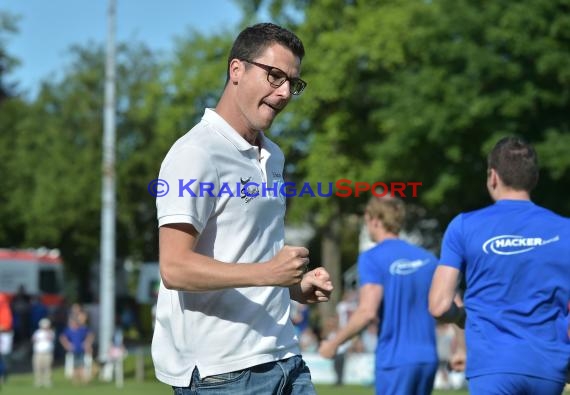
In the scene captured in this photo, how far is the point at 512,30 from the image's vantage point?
3092cm

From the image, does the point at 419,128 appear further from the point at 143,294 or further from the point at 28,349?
the point at 143,294

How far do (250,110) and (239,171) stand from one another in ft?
0.80

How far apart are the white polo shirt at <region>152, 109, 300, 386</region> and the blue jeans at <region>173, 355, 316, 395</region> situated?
3 centimetres

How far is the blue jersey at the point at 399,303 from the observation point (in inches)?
350

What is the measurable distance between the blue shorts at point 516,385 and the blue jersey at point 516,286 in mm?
27

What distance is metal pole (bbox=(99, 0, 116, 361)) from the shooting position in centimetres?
3036

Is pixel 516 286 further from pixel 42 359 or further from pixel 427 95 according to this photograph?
pixel 427 95

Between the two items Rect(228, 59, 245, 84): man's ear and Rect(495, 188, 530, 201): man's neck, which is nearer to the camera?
Rect(228, 59, 245, 84): man's ear

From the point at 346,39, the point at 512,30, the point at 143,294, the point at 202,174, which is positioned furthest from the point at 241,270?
the point at 143,294

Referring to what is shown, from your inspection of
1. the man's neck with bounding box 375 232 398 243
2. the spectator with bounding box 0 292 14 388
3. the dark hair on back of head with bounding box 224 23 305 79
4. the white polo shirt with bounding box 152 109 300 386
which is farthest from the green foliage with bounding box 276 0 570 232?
the white polo shirt with bounding box 152 109 300 386

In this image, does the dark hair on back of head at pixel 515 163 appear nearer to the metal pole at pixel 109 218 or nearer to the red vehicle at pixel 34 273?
the metal pole at pixel 109 218

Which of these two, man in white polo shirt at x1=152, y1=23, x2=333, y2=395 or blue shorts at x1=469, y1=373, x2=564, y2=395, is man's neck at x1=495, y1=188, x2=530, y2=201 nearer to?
blue shorts at x1=469, y1=373, x2=564, y2=395

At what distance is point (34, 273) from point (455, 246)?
127 feet

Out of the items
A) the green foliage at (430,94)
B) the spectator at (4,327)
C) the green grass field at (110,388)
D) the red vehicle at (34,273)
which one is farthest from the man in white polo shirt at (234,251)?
the red vehicle at (34,273)
